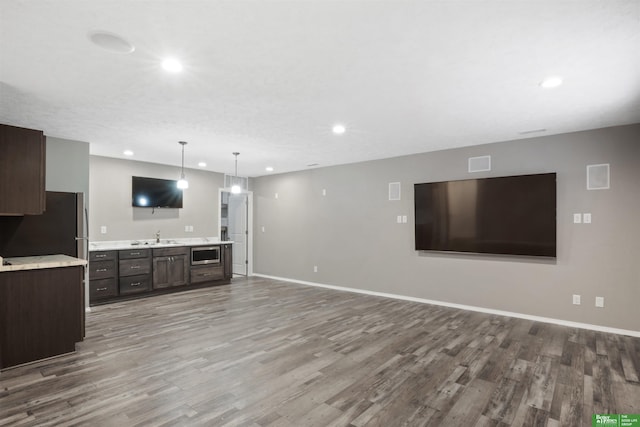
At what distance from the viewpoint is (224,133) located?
4352 millimetres

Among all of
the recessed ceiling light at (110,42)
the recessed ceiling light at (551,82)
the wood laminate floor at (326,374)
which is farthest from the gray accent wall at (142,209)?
the recessed ceiling light at (551,82)

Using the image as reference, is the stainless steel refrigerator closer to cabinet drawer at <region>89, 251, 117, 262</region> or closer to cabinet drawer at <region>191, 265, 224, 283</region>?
cabinet drawer at <region>89, 251, 117, 262</region>

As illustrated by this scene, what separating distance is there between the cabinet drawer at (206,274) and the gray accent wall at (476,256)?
4.51 ft

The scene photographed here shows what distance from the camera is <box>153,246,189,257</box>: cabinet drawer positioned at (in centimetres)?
604

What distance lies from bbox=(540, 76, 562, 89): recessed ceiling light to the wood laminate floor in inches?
101

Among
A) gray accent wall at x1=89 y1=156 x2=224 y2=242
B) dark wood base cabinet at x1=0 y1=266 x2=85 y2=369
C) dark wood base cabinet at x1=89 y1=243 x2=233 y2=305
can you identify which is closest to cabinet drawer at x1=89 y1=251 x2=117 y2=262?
dark wood base cabinet at x1=89 y1=243 x2=233 y2=305

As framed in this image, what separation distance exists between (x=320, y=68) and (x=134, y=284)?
5142 mm

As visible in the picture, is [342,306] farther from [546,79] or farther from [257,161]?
[546,79]

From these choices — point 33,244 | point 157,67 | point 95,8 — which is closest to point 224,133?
point 157,67

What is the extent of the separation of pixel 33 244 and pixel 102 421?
316 centimetres

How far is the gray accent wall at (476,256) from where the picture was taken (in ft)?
13.2

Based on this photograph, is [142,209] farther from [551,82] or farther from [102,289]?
[551,82]

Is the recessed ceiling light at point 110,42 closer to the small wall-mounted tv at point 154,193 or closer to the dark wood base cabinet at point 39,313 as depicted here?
the dark wood base cabinet at point 39,313

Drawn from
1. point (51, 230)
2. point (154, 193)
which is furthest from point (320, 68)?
point (154, 193)
